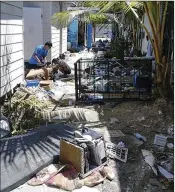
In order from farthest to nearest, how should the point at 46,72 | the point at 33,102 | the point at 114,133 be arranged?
the point at 46,72
the point at 33,102
the point at 114,133

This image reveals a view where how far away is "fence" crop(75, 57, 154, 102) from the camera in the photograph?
Result: 7.12 metres

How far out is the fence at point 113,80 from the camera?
712cm

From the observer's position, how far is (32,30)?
1144 cm

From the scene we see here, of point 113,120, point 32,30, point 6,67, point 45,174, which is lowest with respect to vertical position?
point 45,174

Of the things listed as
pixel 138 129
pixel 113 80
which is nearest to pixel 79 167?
pixel 138 129

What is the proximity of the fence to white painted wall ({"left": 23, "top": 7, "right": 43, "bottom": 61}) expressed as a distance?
4.04m

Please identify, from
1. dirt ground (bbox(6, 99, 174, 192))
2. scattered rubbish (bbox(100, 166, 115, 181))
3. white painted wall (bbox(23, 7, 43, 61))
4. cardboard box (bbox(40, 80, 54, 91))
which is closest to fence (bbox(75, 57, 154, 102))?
dirt ground (bbox(6, 99, 174, 192))

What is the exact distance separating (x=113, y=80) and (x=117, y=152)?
3.42m

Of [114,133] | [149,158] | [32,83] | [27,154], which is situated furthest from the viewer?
[32,83]

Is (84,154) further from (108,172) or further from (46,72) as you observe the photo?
(46,72)

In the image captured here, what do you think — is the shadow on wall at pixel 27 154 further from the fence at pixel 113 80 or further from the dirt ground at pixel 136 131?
the fence at pixel 113 80

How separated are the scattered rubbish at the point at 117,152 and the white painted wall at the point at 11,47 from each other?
2.22m

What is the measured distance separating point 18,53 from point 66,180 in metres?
4.49

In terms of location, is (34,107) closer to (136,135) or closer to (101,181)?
(136,135)
